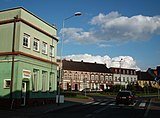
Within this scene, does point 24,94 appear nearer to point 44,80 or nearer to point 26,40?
point 44,80

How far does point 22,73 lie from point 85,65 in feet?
248

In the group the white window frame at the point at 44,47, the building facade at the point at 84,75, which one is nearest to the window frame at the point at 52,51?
the white window frame at the point at 44,47

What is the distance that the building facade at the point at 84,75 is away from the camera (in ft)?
297

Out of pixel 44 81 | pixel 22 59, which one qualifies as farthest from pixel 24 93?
pixel 44 81

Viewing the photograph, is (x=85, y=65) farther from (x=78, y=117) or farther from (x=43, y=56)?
(x=78, y=117)

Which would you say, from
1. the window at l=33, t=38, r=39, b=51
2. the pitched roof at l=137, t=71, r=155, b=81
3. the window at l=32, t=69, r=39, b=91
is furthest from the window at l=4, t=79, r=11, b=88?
the pitched roof at l=137, t=71, r=155, b=81

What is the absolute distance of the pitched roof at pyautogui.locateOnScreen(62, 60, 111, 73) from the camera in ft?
302

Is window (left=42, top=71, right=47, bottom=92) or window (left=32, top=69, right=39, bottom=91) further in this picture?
window (left=42, top=71, right=47, bottom=92)

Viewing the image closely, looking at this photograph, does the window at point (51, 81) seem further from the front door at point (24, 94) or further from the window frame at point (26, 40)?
the window frame at point (26, 40)

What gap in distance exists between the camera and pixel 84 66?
319 ft

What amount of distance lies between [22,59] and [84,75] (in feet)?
239

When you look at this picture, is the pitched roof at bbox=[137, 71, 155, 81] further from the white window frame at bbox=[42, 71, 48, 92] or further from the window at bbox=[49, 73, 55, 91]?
the white window frame at bbox=[42, 71, 48, 92]

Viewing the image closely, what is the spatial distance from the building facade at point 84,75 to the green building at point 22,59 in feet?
195

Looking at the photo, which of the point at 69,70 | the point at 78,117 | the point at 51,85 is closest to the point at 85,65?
the point at 69,70
